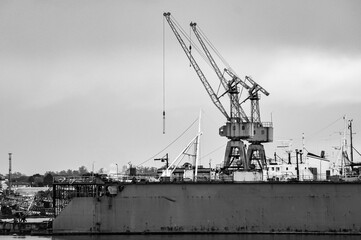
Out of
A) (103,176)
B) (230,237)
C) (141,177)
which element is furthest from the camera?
(141,177)

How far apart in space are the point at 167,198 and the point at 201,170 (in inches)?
559

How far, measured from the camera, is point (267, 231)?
3219 inches

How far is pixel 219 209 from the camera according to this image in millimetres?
81875

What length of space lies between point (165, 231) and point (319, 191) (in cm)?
1332

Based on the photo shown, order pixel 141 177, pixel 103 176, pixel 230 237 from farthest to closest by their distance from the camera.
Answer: pixel 141 177 → pixel 103 176 → pixel 230 237

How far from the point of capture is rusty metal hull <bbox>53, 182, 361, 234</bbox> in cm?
8181

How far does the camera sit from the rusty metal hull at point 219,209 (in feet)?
268

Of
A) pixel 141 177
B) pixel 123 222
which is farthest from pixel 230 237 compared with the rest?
pixel 141 177

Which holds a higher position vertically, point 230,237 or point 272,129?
point 272,129

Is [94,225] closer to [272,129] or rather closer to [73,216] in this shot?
[73,216]

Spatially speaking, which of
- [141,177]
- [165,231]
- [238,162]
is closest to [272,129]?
[238,162]

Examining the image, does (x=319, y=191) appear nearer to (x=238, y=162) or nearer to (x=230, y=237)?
(x=230, y=237)

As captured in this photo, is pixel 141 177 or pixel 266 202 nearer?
pixel 266 202

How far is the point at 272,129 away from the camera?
96.4m
